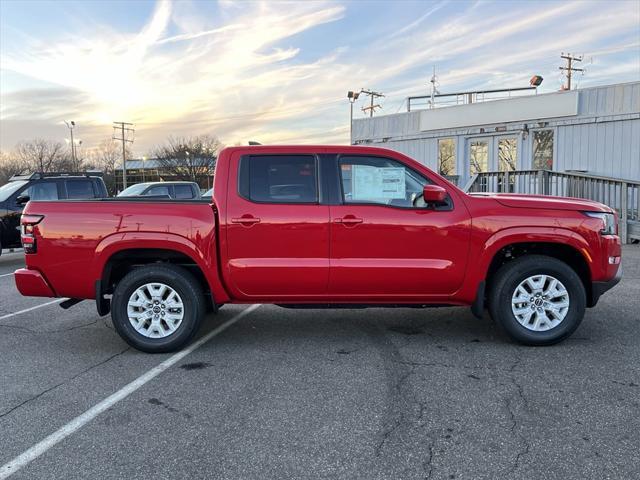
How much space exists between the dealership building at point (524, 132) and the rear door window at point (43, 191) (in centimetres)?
1145

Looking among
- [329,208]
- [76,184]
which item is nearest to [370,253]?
[329,208]

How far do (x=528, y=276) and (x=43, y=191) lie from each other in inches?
434

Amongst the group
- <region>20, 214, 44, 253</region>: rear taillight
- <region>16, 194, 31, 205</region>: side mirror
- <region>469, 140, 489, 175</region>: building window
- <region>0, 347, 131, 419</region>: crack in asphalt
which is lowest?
<region>0, 347, 131, 419</region>: crack in asphalt

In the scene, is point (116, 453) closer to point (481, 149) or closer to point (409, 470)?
point (409, 470)

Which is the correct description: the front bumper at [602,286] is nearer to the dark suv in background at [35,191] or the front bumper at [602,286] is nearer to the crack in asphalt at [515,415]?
the crack in asphalt at [515,415]

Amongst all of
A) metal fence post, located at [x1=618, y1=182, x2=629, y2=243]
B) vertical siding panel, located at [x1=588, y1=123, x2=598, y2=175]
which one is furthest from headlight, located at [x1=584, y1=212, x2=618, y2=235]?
vertical siding panel, located at [x1=588, y1=123, x2=598, y2=175]

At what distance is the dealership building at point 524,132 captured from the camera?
14039 millimetres

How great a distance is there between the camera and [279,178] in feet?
16.4

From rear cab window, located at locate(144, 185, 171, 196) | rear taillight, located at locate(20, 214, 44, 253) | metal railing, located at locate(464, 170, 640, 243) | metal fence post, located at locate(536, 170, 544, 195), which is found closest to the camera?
rear taillight, located at locate(20, 214, 44, 253)

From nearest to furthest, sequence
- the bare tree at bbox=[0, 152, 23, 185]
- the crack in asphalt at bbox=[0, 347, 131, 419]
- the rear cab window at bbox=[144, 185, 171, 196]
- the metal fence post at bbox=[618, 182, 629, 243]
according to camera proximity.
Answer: the crack in asphalt at bbox=[0, 347, 131, 419] → the metal fence post at bbox=[618, 182, 629, 243] → the rear cab window at bbox=[144, 185, 171, 196] → the bare tree at bbox=[0, 152, 23, 185]

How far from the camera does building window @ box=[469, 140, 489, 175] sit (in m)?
17.1

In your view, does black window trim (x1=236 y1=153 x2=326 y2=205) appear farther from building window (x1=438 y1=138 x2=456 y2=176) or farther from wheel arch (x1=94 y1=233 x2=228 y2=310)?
building window (x1=438 y1=138 x2=456 y2=176)

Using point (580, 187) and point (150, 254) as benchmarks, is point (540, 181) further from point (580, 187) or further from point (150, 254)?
point (150, 254)

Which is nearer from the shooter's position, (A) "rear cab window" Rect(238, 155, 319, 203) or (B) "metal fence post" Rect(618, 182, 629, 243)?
(A) "rear cab window" Rect(238, 155, 319, 203)
